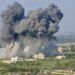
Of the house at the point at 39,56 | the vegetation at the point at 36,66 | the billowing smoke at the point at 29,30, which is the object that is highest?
the billowing smoke at the point at 29,30

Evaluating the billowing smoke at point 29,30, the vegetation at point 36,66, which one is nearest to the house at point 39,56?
the billowing smoke at point 29,30

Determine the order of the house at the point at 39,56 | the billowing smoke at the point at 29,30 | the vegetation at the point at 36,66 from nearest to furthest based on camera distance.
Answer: the vegetation at the point at 36,66 → the house at the point at 39,56 → the billowing smoke at the point at 29,30

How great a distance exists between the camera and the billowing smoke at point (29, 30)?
69.9 m

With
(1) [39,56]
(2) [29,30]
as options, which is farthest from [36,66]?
(2) [29,30]

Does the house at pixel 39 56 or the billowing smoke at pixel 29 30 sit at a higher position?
the billowing smoke at pixel 29 30

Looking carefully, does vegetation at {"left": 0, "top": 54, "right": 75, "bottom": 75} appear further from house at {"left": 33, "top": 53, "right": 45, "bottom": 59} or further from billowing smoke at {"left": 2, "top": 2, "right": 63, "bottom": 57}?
billowing smoke at {"left": 2, "top": 2, "right": 63, "bottom": 57}

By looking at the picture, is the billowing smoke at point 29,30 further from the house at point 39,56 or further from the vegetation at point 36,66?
the vegetation at point 36,66

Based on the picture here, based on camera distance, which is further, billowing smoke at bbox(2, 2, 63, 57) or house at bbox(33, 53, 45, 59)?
billowing smoke at bbox(2, 2, 63, 57)

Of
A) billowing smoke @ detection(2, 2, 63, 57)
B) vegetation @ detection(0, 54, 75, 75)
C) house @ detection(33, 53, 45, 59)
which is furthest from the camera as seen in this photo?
billowing smoke @ detection(2, 2, 63, 57)

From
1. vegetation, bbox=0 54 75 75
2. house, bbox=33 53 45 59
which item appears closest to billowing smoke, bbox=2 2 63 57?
house, bbox=33 53 45 59

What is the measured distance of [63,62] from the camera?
5903cm

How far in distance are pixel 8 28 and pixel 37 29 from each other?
16.3ft

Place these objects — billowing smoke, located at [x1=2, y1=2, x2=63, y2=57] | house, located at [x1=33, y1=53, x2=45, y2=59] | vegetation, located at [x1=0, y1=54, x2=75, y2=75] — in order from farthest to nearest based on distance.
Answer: billowing smoke, located at [x1=2, y1=2, x2=63, y2=57]
house, located at [x1=33, y1=53, x2=45, y2=59]
vegetation, located at [x1=0, y1=54, x2=75, y2=75]

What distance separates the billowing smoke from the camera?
69.9 m
